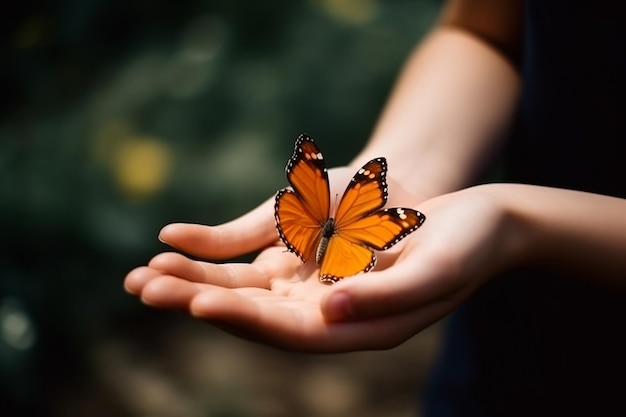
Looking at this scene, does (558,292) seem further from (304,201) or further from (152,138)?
(152,138)

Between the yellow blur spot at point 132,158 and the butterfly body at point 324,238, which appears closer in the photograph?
the butterfly body at point 324,238

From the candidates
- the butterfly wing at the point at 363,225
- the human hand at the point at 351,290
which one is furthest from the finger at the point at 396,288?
the butterfly wing at the point at 363,225

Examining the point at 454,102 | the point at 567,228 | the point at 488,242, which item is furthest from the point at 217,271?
the point at 454,102

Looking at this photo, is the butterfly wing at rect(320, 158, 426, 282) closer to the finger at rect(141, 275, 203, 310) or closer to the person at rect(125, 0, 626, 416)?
the person at rect(125, 0, 626, 416)

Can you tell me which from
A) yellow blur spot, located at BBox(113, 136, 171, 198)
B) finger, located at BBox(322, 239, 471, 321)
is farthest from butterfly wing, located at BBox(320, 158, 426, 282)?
yellow blur spot, located at BBox(113, 136, 171, 198)

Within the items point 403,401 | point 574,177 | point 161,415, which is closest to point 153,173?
point 161,415

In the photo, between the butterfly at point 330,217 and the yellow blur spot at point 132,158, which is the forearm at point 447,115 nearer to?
the butterfly at point 330,217
